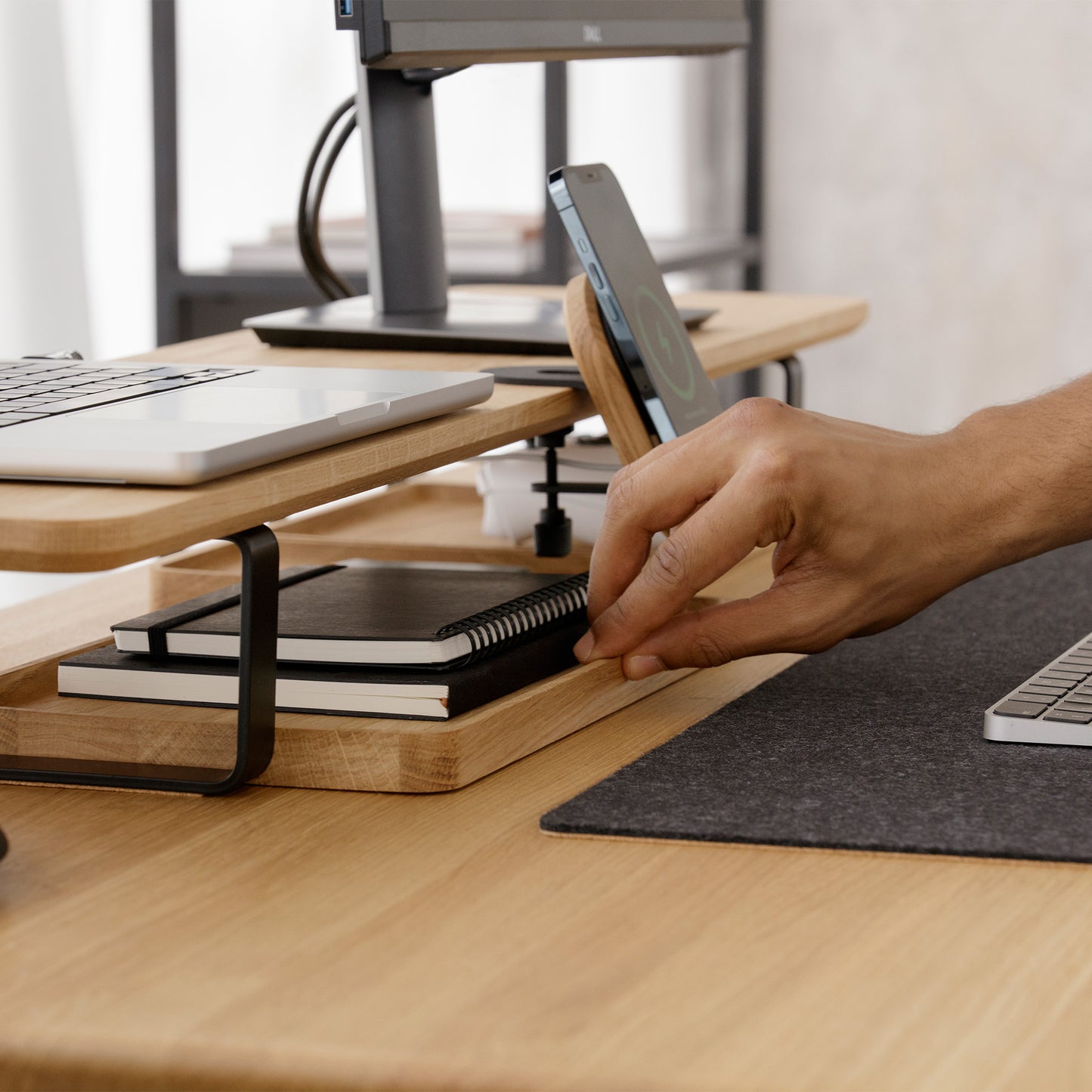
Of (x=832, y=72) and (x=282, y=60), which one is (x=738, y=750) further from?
(x=832, y=72)

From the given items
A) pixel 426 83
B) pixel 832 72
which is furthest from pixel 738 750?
pixel 832 72

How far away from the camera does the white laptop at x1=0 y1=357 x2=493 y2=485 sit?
631 mm

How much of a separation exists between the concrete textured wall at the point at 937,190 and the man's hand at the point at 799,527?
79.6 inches

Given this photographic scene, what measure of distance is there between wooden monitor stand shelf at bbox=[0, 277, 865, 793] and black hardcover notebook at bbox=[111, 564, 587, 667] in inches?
1.2

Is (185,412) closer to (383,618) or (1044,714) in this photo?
(383,618)

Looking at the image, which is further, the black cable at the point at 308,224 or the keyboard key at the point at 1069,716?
the black cable at the point at 308,224

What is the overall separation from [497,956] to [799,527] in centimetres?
30

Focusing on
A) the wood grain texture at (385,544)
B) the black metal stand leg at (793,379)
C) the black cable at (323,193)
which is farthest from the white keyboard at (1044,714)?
the black cable at (323,193)

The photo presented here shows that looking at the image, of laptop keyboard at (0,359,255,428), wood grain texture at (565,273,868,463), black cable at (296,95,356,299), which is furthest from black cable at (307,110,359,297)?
laptop keyboard at (0,359,255,428)

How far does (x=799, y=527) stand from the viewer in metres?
0.75

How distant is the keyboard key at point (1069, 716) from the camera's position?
2.36 feet

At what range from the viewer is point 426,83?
46.8 inches

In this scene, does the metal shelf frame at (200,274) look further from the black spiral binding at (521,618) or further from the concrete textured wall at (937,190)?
the black spiral binding at (521,618)

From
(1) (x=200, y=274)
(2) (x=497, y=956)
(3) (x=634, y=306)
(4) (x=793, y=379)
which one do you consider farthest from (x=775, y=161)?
(2) (x=497, y=956)
